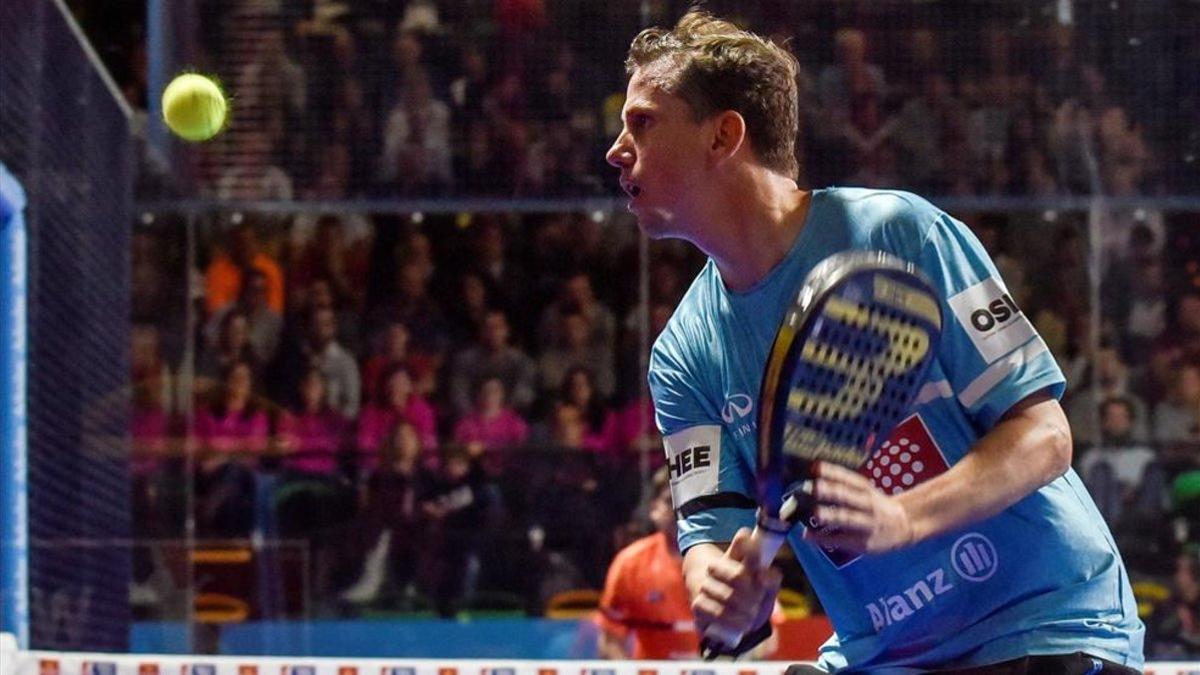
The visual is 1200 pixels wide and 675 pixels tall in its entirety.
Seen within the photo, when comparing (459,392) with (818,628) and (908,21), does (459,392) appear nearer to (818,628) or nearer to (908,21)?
(818,628)

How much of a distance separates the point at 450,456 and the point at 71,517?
1.75 metres

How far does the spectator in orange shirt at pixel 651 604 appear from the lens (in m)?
7.66

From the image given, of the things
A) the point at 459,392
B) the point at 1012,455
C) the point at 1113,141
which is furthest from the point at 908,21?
the point at 1012,455

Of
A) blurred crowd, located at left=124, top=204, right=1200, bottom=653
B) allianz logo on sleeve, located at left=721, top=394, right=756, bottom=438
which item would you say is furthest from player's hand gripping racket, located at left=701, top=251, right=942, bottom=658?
blurred crowd, located at left=124, top=204, right=1200, bottom=653

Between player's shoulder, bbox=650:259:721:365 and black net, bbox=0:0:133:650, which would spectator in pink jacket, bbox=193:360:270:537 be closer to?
black net, bbox=0:0:133:650

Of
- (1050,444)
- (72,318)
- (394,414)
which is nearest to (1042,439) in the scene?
(1050,444)

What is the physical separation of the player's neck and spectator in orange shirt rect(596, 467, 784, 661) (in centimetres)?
480

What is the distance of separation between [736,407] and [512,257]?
6275 millimetres

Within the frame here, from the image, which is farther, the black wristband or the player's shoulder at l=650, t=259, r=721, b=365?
the player's shoulder at l=650, t=259, r=721, b=365

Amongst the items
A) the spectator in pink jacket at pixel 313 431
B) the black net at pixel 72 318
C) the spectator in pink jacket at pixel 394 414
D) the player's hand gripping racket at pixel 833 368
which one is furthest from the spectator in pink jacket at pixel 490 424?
the player's hand gripping racket at pixel 833 368

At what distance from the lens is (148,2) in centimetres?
909

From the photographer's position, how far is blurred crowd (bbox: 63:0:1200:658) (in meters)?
8.73

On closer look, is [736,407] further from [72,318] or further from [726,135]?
[72,318]

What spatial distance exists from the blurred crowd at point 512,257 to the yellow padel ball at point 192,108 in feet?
0.89
